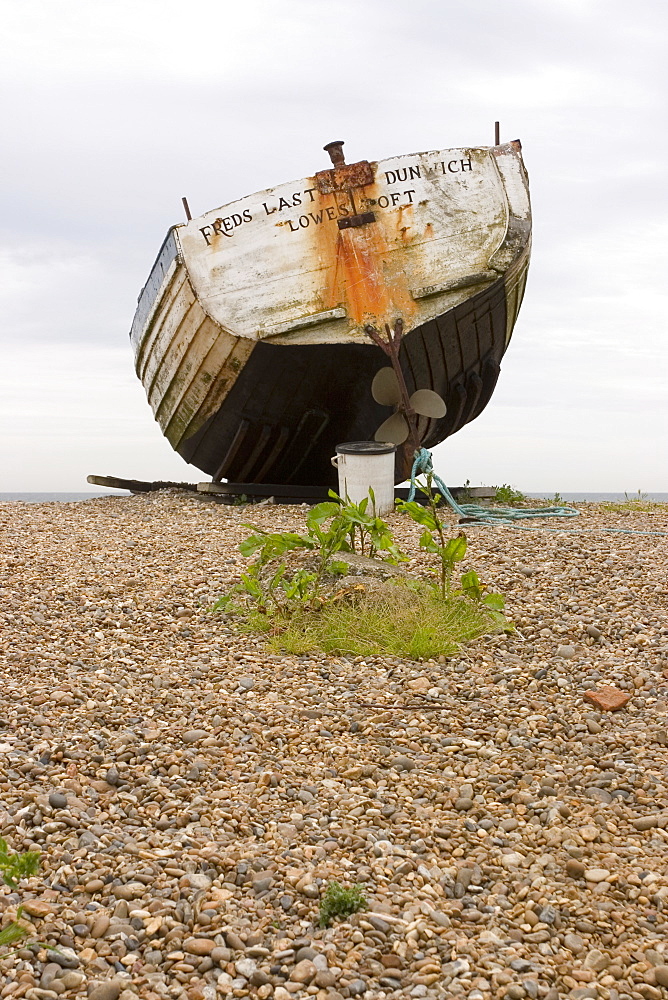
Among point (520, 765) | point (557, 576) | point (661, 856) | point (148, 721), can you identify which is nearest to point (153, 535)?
point (557, 576)

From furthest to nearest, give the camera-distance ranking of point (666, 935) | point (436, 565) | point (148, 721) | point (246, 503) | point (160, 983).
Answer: point (246, 503) → point (436, 565) → point (148, 721) → point (666, 935) → point (160, 983)

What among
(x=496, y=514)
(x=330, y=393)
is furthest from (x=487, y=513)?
(x=330, y=393)

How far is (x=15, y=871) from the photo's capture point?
2.18 metres

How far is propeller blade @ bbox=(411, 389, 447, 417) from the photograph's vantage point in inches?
313

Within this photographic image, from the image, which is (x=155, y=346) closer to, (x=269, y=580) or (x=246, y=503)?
(x=246, y=503)

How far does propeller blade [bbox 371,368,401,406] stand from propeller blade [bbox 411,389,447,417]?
0.18 metres

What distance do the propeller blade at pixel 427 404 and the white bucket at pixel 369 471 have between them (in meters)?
0.73

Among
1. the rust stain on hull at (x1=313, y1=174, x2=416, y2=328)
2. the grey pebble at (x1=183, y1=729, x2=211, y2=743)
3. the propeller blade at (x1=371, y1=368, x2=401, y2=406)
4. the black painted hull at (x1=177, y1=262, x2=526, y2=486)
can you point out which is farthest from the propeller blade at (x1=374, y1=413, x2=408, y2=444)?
the grey pebble at (x1=183, y1=729, x2=211, y2=743)

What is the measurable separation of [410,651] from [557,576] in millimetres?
1473

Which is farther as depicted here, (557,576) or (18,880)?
(557,576)

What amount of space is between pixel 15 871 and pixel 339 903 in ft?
2.63

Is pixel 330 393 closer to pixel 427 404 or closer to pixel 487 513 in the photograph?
pixel 427 404

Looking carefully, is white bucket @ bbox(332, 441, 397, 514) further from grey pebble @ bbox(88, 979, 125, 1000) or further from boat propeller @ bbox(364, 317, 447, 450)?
grey pebble @ bbox(88, 979, 125, 1000)

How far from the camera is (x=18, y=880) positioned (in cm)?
231
